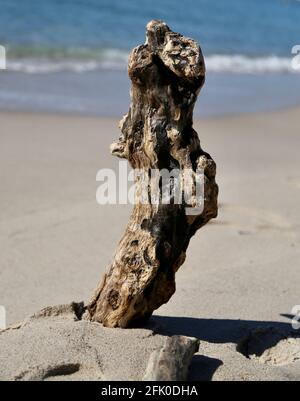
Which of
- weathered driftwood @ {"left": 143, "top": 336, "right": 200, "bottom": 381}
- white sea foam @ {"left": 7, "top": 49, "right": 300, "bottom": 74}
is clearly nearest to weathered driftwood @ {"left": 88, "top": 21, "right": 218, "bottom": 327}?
weathered driftwood @ {"left": 143, "top": 336, "right": 200, "bottom": 381}

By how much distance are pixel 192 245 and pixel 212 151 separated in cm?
294

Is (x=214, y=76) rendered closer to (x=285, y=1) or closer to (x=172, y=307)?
(x=172, y=307)

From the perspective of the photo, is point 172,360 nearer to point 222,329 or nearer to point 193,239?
point 222,329

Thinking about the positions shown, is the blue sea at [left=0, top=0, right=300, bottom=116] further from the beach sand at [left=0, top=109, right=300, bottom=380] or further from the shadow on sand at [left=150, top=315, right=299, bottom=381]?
the shadow on sand at [left=150, top=315, right=299, bottom=381]

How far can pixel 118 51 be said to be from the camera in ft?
54.3

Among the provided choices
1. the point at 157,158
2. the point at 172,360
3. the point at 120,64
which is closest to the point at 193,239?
the point at 157,158

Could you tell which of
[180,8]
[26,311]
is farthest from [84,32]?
[26,311]

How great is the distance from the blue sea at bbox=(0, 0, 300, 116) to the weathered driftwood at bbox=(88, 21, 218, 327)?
6.74 m

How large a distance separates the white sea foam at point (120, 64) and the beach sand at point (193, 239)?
4587mm

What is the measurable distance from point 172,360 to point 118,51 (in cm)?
1392

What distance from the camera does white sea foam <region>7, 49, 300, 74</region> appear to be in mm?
13828

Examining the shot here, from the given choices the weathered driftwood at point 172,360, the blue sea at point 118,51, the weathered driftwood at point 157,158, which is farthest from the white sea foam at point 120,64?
the weathered driftwood at point 172,360

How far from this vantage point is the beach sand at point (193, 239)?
14.3 ft

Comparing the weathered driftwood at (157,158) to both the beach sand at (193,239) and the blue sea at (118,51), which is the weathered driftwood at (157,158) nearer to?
the beach sand at (193,239)
